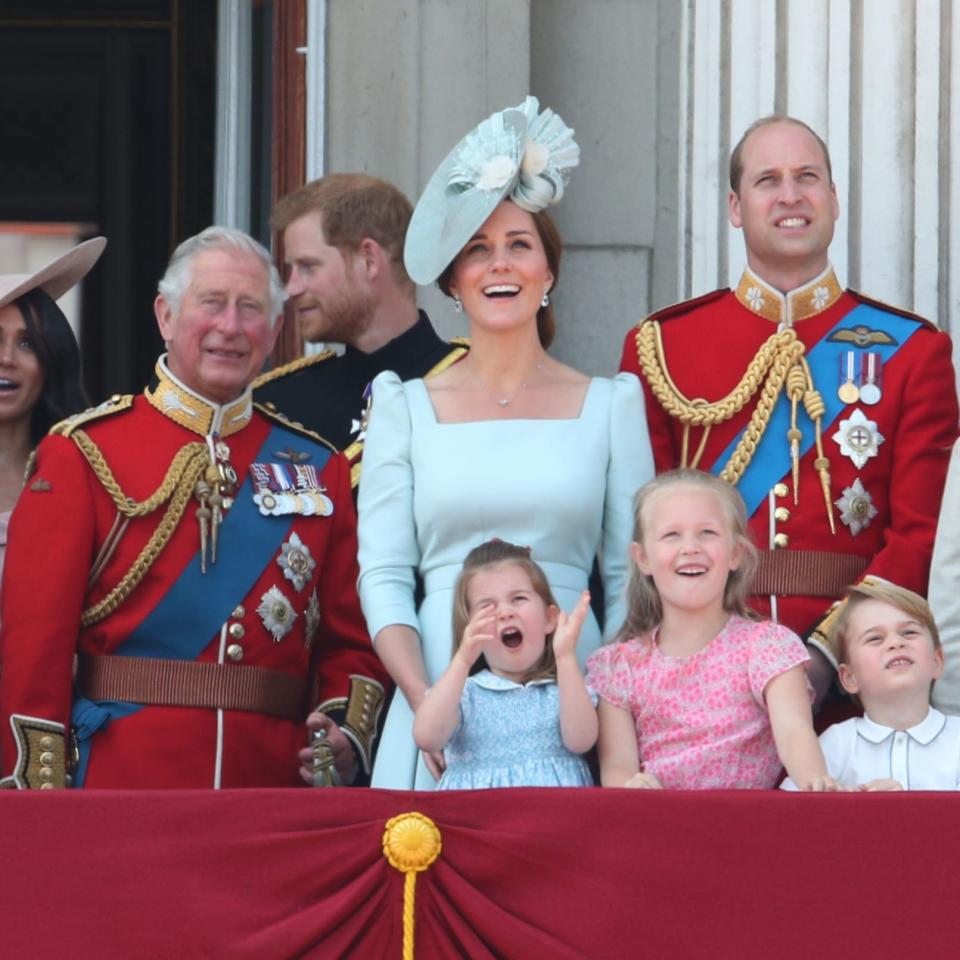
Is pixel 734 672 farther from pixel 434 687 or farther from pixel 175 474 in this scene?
pixel 175 474

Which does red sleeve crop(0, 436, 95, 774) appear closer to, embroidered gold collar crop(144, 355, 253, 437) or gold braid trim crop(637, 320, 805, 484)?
embroidered gold collar crop(144, 355, 253, 437)

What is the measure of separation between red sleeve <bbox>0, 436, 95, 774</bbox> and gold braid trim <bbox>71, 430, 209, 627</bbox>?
1.2 inches

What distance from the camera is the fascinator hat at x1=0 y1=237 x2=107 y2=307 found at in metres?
4.81

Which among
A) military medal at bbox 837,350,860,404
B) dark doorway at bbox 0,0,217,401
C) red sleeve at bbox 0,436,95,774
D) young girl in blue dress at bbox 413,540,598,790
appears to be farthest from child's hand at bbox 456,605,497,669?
dark doorway at bbox 0,0,217,401

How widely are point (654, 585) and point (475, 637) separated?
0.38 metres

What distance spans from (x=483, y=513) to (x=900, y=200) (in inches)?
67.7

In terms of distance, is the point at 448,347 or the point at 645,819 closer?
the point at 645,819

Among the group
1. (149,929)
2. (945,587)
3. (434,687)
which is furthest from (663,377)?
(149,929)

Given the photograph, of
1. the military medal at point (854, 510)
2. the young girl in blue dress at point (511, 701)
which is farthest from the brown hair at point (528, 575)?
the military medal at point (854, 510)

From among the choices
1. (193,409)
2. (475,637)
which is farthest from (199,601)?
(475,637)

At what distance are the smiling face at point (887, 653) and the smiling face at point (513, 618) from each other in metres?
0.50

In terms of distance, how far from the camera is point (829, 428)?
15.1 ft

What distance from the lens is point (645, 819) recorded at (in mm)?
3604

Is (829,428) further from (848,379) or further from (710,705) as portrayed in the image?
(710,705)
